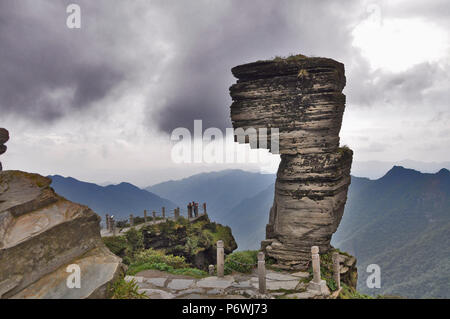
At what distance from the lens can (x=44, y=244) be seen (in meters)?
7.06

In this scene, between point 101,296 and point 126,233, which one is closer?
point 101,296

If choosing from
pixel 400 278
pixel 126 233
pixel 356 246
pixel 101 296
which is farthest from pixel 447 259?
pixel 101 296

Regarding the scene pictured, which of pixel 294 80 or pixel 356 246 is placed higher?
pixel 294 80

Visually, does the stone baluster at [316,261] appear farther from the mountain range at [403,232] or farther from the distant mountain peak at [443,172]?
the distant mountain peak at [443,172]

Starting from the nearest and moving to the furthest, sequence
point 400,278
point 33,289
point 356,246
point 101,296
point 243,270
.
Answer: point 33,289
point 101,296
point 243,270
point 400,278
point 356,246

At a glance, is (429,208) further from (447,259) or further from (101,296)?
(101,296)

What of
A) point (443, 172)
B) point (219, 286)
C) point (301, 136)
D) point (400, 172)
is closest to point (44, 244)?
point (219, 286)

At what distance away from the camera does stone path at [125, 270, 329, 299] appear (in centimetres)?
1073

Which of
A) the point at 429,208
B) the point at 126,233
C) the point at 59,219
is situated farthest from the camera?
the point at 429,208

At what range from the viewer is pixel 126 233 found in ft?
91.7

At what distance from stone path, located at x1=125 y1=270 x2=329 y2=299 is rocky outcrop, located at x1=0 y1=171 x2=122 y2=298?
3.43m

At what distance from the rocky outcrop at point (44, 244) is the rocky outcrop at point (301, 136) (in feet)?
31.1

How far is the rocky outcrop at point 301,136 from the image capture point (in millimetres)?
14766

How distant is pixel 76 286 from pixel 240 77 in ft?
39.5
